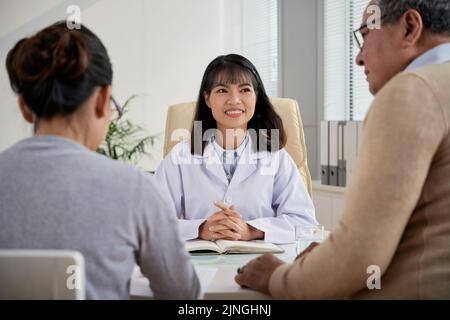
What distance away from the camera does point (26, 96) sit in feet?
3.54

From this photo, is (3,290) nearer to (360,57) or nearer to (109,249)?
(109,249)

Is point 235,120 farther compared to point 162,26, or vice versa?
point 162,26

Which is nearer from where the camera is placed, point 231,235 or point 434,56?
point 434,56

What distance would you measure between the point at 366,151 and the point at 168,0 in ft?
13.5

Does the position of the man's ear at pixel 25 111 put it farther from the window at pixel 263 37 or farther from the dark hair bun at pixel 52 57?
the window at pixel 263 37

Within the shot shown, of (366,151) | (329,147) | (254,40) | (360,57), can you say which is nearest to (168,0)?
(254,40)

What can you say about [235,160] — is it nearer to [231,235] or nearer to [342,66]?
[231,235]

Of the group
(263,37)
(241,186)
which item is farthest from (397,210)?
(263,37)

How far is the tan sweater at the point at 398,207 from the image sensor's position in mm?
1018

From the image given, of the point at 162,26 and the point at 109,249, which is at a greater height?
the point at 162,26

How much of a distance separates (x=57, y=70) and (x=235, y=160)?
4.58 ft

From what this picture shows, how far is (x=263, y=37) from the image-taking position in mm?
4891

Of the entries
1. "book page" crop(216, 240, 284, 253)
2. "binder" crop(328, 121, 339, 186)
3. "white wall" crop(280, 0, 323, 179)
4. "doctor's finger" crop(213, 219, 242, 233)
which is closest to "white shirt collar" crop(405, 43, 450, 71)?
"book page" crop(216, 240, 284, 253)
